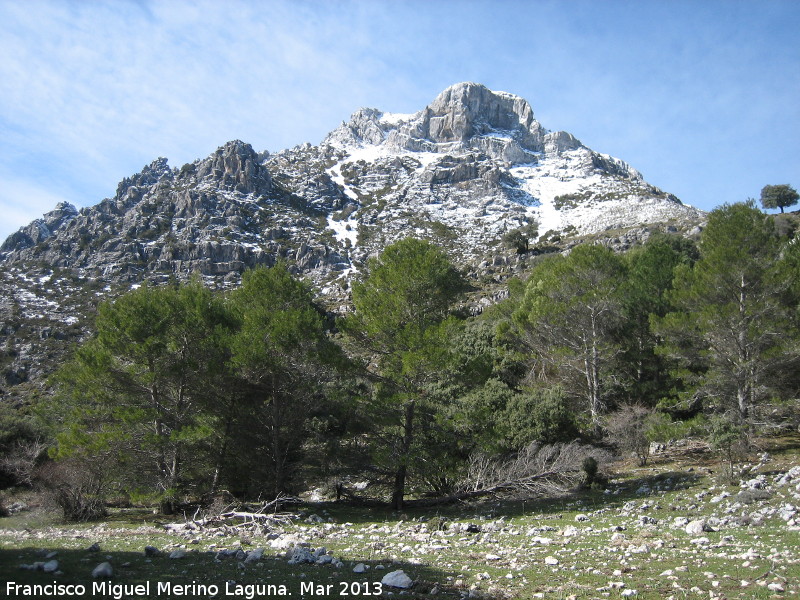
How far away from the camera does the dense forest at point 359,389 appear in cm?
1695

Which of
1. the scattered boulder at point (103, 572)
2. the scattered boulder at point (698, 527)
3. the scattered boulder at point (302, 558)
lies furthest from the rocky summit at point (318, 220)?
the scattered boulder at point (103, 572)

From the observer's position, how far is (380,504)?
60.1 feet

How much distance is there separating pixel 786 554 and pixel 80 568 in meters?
10.3

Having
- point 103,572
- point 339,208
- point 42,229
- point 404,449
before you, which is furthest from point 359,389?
point 42,229

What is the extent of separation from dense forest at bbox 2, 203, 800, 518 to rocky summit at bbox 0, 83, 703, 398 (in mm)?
55038

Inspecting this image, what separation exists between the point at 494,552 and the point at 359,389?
41.2 ft

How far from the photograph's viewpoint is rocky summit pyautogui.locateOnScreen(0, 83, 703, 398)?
96.3m

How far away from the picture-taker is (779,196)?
251 feet

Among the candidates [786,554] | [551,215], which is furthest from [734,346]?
[551,215]

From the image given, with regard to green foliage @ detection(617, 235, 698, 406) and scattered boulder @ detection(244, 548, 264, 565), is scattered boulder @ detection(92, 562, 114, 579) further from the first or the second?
green foliage @ detection(617, 235, 698, 406)

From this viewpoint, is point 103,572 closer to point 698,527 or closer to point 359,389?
point 698,527

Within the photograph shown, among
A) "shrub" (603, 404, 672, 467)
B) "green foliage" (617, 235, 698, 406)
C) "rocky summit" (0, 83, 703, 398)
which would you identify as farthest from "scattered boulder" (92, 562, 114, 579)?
"rocky summit" (0, 83, 703, 398)

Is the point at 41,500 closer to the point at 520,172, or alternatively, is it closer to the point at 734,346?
the point at 734,346

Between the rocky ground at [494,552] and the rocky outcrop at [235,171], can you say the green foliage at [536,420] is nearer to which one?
the rocky ground at [494,552]
